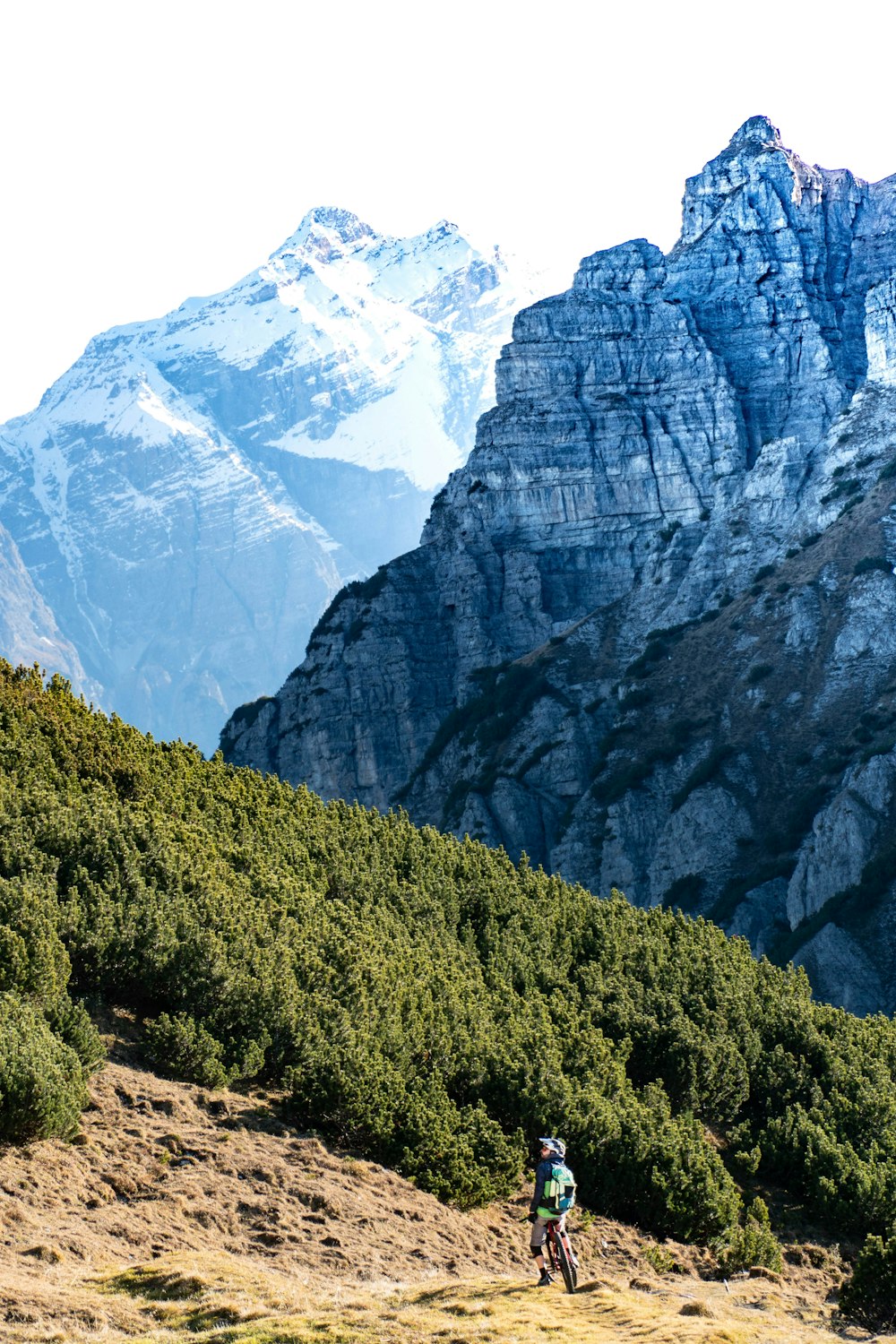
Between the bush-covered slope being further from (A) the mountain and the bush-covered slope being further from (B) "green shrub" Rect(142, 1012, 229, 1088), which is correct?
(A) the mountain

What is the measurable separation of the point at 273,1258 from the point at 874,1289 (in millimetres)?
9931

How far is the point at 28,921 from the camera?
112 feet

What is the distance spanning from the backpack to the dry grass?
144 cm

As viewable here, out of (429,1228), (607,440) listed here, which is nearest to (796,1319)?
(429,1228)

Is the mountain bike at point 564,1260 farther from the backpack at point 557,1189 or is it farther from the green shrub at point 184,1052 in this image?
the green shrub at point 184,1052

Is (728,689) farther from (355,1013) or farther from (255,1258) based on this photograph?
(255,1258)

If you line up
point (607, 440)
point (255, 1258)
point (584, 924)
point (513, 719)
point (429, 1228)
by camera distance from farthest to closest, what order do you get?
1. point (607, 440)
2. point (513, 719)
3. point (584, 924)
4. point (429, 1228)
5. point (255, 1258)

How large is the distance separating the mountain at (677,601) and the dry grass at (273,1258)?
2323 inches

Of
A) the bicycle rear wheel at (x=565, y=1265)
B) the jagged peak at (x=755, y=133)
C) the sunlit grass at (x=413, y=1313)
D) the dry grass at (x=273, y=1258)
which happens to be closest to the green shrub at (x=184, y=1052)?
the dry grass at (x=273, y=1258)

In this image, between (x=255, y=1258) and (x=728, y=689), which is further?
(x=728, y=689)

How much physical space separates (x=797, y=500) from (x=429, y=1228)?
106207 mm

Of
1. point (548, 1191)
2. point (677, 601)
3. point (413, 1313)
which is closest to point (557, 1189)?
point (548, 1191)

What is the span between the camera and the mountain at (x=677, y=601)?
106125 mm

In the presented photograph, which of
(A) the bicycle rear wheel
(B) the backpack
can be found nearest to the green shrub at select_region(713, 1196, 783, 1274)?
(A) the bicycle rear wheel
